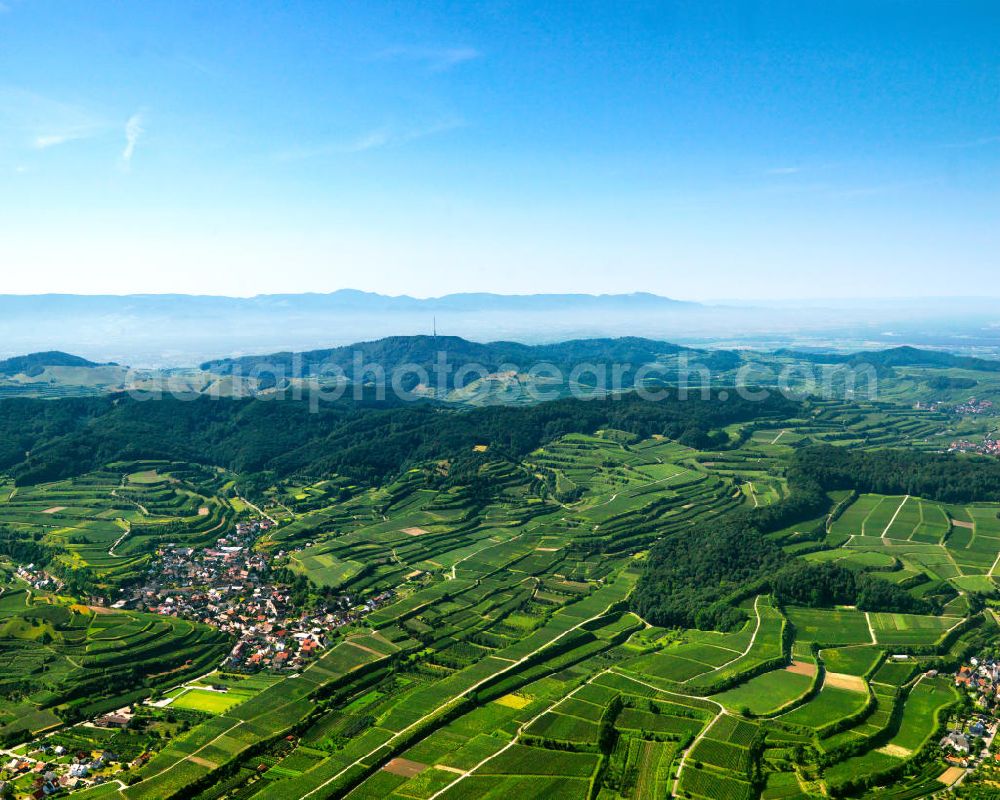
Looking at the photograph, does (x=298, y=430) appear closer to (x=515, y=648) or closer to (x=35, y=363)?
(x=515, y=648)

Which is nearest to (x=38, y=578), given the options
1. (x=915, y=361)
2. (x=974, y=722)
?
(x=974, y=722)

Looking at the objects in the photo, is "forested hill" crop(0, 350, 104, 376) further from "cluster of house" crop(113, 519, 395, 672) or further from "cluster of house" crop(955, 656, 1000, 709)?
"cluster of house" crop(955, 656, 1000, 709)

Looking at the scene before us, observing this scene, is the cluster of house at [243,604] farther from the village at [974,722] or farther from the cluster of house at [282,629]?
the village at [974,722]

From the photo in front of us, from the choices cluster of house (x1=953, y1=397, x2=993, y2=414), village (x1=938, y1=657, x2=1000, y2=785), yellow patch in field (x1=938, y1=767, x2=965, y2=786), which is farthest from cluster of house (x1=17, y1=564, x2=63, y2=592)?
cluster of house (x1=953, y1=397, x2=993, y2=414)

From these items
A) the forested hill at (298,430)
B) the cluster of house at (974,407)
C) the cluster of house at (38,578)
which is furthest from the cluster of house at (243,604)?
the cluster of house at (974,407)

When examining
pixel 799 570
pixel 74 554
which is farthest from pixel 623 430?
pixel 74 554

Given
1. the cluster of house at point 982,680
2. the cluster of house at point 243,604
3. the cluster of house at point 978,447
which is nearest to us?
the cluster of house at point 982,680
